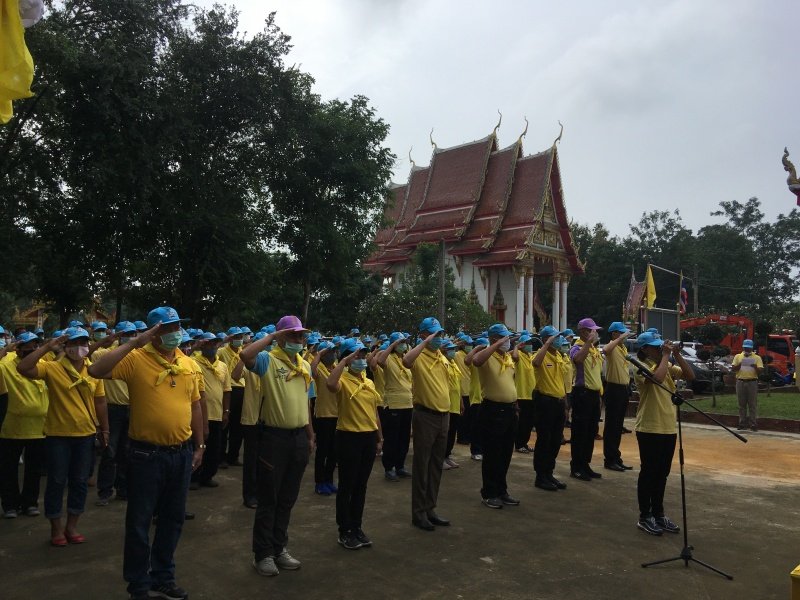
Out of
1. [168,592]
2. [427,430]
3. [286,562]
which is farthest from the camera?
[427,430]

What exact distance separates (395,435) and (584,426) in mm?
2527

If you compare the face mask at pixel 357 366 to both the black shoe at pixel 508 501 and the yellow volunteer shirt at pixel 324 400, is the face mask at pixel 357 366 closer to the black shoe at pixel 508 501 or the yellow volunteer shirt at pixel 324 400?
the yellow volunteer shirt at pixel 324 400

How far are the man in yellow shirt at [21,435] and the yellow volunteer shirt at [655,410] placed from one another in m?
5.85

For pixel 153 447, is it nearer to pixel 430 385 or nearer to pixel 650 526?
pixel 430 385

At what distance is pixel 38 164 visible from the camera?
51.4ft

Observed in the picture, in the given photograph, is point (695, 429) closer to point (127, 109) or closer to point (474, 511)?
point (474, 511)

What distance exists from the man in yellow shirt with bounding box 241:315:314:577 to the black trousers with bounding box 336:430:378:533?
541 mm

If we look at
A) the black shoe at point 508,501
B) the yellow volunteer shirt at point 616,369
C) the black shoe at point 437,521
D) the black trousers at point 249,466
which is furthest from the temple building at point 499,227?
the black shoe at point 437,521

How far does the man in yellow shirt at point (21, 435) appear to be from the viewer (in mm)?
6238

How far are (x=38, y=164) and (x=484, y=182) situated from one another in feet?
81.4

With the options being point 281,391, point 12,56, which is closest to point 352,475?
point 281,391

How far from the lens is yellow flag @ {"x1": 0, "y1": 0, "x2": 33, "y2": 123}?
9.31 ft

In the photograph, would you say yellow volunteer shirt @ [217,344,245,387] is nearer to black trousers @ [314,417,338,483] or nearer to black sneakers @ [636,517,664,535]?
black trousers @ [314,417,338,483]

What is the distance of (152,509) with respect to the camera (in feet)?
13.9
